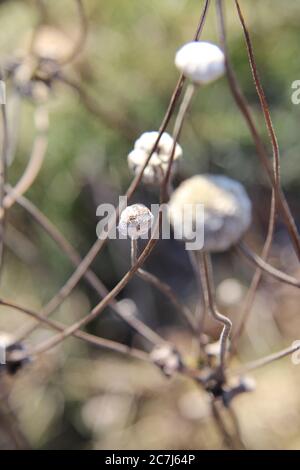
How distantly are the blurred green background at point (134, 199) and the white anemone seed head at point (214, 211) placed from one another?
33 cm

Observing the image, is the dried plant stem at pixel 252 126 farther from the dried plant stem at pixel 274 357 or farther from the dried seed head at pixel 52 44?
the dried seed head at pixel 52 44

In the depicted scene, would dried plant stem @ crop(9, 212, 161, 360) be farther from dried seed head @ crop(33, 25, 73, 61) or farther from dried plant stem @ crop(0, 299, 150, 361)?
dried seed head @ crop(33, 25, 73, 61)

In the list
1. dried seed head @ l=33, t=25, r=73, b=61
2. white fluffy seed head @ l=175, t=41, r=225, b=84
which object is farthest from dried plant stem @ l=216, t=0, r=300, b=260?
dried seed head @ l=33, t=25, r=73, b=61

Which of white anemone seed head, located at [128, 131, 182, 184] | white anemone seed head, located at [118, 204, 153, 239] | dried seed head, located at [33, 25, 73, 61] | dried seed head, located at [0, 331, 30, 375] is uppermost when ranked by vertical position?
dried seed head, located at [33, 25, 73, 61]

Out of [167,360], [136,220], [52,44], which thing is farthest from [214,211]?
[52,44]

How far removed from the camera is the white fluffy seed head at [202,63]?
207 millimetres

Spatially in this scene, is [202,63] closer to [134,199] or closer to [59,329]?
[59,329]

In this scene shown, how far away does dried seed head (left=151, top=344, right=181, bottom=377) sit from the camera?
37 centimetres

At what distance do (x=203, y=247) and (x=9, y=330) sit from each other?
1.60 ft

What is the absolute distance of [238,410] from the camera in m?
0.63

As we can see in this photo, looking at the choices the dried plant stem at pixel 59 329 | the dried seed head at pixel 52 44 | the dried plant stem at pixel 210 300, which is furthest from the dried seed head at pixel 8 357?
the dried seed head at pixel 52 44

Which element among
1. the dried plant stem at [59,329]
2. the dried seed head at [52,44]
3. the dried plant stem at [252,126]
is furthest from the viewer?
the dried seed head at [52,44]

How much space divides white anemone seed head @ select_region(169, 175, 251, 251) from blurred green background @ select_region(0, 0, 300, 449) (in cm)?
33
